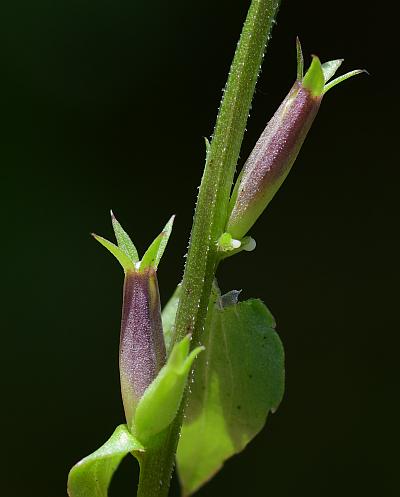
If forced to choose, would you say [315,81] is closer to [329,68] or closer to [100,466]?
[329,68]

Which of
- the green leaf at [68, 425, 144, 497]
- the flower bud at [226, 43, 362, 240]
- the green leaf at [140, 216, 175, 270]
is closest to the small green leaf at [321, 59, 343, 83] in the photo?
the flower bud at [226, 43, 362, 240]

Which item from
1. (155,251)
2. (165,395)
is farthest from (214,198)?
(165,395)

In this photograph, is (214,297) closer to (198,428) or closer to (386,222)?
(198,428)

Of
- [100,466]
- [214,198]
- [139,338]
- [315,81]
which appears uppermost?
[315,81]

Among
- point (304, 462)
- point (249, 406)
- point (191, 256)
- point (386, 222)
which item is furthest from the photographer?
point (386, 222)

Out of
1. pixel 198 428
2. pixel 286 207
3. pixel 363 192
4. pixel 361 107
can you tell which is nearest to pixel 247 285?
pixel 286 207
